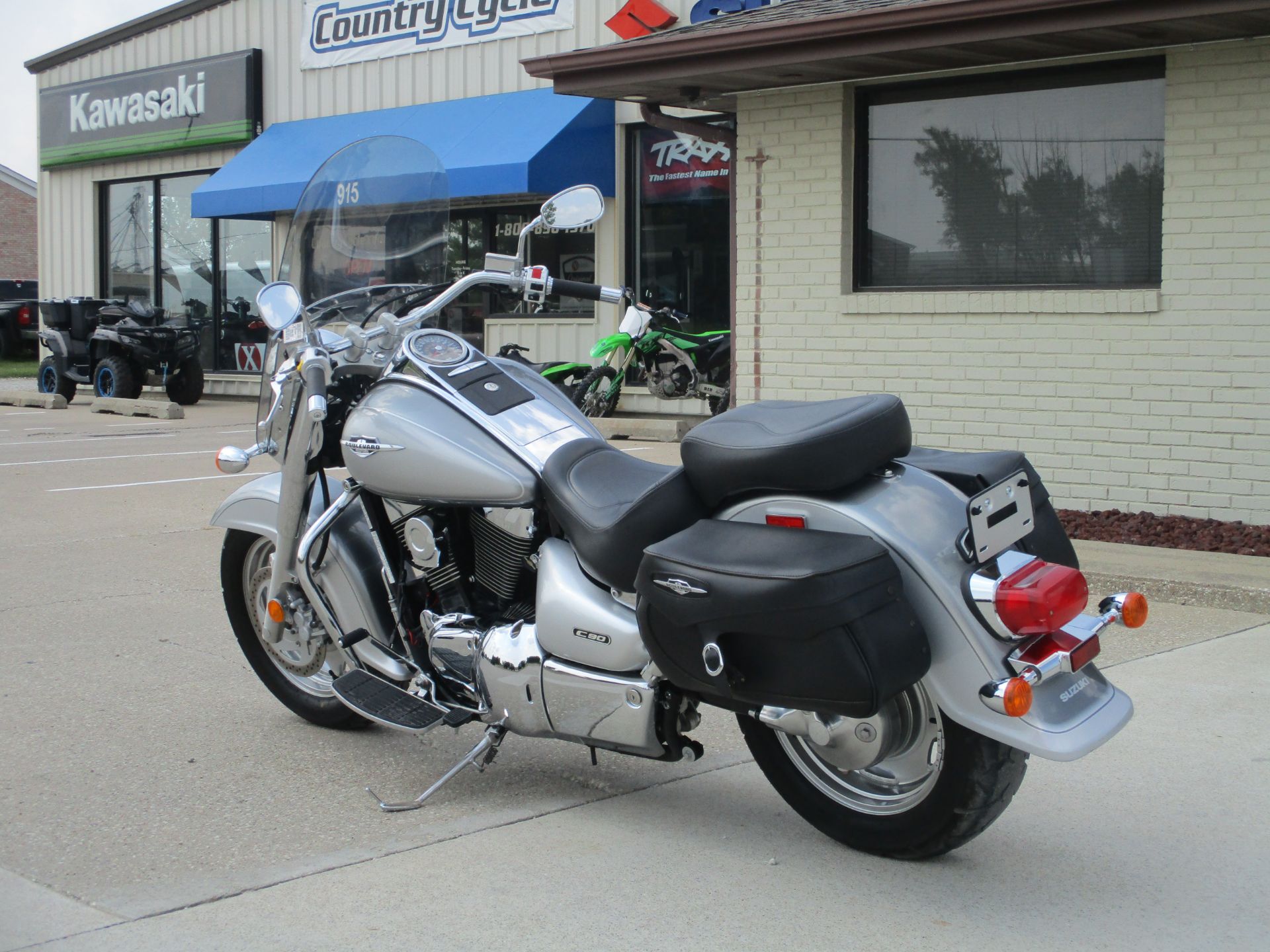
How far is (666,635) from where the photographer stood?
3.31 meters

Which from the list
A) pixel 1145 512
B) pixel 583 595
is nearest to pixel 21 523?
pixel 583 595

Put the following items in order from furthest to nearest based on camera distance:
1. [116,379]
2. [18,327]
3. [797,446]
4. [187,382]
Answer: [18,327] → [187,382] → [116,379] → [797,446]

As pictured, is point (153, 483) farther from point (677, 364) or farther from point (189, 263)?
point (189, 263)

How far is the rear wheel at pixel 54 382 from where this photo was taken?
18.6 metres

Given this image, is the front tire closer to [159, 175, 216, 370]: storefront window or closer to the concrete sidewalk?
the concrete sidewalk

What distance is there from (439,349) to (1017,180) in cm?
572

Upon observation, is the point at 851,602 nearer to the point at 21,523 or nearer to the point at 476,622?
the point at 476,622

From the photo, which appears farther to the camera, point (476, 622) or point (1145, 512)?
point (1145, 512)

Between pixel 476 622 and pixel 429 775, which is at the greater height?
pixel 476 622

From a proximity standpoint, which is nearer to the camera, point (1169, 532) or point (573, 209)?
point (573, 209)

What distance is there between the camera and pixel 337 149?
1548 cm

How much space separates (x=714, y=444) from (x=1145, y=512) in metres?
5.53

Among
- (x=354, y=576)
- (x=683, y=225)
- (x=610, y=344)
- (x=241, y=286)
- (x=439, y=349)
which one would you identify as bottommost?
(x=354, y=576)

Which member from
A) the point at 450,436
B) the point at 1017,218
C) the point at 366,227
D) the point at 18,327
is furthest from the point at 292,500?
the point at 18,327
